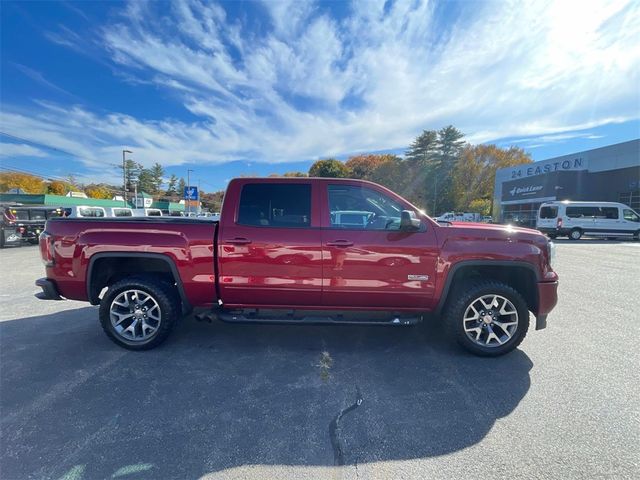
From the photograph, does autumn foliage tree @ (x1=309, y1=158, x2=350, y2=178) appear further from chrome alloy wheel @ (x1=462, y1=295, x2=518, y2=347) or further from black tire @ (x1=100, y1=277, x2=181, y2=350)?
black tire @ (x1=100, y1=277, x2=181, y2=350)

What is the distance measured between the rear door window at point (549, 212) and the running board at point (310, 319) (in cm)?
1965

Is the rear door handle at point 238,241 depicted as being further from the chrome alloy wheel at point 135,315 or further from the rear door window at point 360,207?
the chrome alloy wheel at point 135,315

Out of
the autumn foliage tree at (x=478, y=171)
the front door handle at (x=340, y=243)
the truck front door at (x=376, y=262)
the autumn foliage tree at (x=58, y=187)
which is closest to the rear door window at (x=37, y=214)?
the truck front door at (x=376, y=262)

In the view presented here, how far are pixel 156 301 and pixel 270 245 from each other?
1.45 meters

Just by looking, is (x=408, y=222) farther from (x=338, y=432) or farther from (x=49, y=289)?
(x=49, y=289)

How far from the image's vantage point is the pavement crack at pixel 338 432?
1.98 metres

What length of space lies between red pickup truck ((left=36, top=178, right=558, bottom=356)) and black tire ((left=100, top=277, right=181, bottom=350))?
0.01 metres

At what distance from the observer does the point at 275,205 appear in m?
3.39

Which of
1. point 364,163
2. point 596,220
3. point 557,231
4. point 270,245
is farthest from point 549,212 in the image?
point 364,163

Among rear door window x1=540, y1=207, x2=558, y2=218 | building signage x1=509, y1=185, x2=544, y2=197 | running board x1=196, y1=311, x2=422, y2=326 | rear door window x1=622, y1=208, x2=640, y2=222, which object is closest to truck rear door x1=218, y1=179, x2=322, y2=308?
running board x1=196, y1=311, x2=422, y2=326

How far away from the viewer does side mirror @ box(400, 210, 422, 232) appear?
9.89 feet

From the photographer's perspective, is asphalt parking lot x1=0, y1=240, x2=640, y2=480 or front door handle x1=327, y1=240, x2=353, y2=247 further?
front door handle x1=327, y1=240, x2=353, y2=247

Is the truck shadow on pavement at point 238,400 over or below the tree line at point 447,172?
below

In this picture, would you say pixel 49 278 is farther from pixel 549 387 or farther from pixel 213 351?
pixel 549 387
